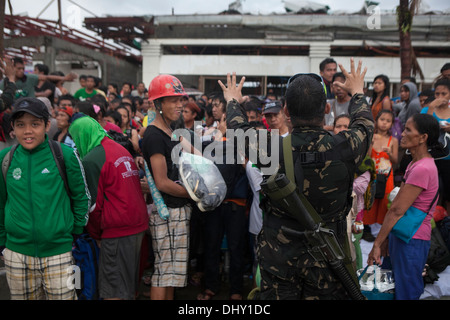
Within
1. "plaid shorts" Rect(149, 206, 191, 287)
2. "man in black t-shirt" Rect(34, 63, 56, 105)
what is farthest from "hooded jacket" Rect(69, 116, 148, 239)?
"man in black t-shirt" Rect(34, 63, 56, 105)

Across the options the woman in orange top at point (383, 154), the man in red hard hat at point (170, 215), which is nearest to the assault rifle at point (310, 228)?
the man in red hard hat at point (170, 215)

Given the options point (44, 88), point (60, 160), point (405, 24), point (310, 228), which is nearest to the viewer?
point (310, 228)

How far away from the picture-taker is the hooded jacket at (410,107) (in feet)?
18.2

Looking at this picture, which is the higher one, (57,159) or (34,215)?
(57,159)

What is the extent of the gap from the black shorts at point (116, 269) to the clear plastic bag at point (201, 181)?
69 cm

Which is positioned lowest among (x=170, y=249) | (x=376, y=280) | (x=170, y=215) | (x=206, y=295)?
(x=206, y=295)

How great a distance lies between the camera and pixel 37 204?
239 centimetres

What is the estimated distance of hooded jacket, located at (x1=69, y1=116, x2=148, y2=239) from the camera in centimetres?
269

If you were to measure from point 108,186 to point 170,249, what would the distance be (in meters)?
0.77

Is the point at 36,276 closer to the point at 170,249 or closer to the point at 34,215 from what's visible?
the point at 34,215

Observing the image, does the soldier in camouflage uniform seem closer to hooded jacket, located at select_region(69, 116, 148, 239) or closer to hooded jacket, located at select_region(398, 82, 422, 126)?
hooded jacket, located at select_region(69, 116, 148, 239)

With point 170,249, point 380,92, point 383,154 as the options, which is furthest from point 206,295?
point 380,92

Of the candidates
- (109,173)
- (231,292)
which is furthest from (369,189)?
(109,173)

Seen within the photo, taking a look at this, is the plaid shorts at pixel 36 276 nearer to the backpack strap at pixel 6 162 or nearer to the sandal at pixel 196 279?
the backpack strap at pixel 6 162
